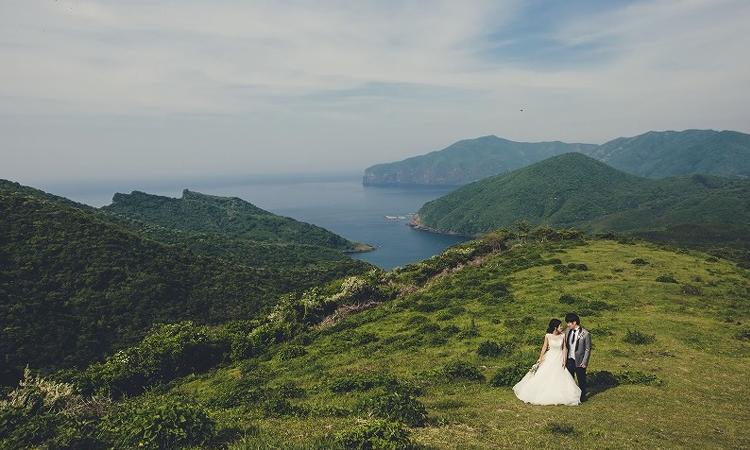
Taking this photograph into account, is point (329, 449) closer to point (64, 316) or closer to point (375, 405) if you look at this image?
point (375, 405)

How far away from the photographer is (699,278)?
143 ft

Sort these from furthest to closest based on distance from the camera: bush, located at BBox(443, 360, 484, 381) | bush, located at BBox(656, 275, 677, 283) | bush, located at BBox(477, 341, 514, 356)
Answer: bush, located at BBox(656, 275, 677, 283) < bush, located at BBox(477, 341, 514, 356) < bush, located at BBox(443, 360, 484, 381)

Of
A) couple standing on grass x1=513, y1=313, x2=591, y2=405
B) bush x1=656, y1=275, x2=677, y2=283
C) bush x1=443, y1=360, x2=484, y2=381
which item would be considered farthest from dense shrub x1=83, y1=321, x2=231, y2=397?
bush x1=656, y1=275, x2=677, y2=283

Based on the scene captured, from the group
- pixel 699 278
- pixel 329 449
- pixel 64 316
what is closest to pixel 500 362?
pixel 329 449

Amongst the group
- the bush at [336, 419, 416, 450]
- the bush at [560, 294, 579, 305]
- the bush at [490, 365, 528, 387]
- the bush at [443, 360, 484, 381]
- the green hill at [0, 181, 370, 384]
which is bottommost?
the green hill at [0, 181, 370, 384]

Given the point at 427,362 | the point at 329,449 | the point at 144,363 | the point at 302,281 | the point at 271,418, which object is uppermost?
the point at 329,449

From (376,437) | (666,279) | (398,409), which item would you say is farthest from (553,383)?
(666,279)

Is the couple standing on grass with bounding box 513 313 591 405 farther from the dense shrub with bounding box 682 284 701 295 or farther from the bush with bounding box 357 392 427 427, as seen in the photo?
the dense shrub with bounding box 682 284 701 295

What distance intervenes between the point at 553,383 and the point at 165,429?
13713 millimetres

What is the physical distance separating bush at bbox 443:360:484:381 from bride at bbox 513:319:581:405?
15.5 ft

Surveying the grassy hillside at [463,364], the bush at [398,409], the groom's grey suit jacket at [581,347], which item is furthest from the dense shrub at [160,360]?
the groom's grey suit jacket at [581,347]

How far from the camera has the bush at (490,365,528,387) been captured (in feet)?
66.8

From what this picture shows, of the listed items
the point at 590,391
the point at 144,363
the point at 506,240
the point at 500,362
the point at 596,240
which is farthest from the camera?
the point at 506,240

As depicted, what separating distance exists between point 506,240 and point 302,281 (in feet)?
236
